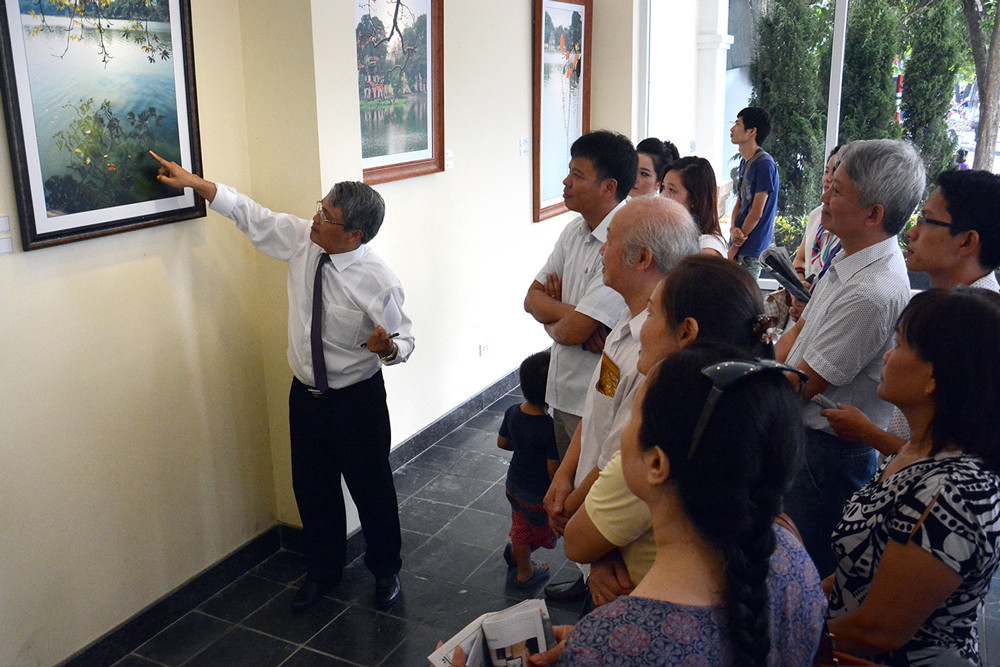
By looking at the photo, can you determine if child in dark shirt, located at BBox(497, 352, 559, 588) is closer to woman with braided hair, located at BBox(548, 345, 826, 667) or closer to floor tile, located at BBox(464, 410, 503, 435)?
floor tile, located at BBox(464, 410, 503, 435)

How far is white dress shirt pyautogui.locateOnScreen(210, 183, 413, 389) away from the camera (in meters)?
2.99

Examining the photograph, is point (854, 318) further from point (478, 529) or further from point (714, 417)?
point (478, 529)

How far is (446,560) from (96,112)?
7.38 feet

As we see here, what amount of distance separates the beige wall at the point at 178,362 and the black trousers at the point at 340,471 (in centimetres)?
36

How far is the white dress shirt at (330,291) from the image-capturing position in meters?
2.99

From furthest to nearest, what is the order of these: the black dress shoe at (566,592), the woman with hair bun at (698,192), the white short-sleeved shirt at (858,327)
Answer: the woman with hair bun at (698,192)
the black dress shoe at (566,592)
the white short-sleeved shirt at (858,327)

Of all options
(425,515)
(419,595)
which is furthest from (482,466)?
(419,595)

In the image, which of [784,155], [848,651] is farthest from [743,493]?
[784,155]

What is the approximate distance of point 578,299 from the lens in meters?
2.92

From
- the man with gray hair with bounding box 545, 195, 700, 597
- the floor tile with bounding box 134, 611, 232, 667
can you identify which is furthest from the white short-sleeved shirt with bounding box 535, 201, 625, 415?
the floor tile with bounding box 134, 611, 232, 667

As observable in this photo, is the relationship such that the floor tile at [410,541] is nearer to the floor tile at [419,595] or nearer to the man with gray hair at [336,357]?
the floor tile at [419,595]

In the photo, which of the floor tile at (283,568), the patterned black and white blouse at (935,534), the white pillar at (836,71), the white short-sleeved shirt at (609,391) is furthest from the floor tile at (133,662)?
the white pillar at (836,71)

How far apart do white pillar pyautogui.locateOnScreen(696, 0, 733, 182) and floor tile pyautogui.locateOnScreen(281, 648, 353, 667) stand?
22.3 ft

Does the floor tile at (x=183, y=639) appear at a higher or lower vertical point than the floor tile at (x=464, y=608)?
higher
